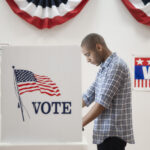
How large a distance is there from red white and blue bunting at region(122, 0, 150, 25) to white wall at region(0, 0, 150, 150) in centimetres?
6

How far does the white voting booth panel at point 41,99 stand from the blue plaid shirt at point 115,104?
390 millimetres

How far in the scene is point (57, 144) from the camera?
1.13m

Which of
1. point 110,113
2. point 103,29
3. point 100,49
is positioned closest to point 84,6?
point 103,29

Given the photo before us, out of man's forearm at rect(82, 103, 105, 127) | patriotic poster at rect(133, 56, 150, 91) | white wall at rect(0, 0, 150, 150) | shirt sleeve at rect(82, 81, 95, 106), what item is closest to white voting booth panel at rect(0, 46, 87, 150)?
man's forearm at rect(82, 103, 105, 127)

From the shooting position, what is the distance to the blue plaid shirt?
59.3 inches

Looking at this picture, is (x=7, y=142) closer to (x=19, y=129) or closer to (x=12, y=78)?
(x=19, y=129)

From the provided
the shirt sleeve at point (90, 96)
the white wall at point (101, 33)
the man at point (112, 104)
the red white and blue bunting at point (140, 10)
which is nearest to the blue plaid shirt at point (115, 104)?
the man at point (112, 104)

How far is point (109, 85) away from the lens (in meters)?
1.50

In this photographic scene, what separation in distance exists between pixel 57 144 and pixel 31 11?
78.4 inches

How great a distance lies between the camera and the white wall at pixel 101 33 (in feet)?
9.37

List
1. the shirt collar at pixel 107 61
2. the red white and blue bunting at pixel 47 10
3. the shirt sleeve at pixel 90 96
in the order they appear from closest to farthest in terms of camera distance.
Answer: the shirt collar at pixel 107 61 → the shirt sleeve at pixel 90 96 → the red white and blue bunting at pixel 47 10

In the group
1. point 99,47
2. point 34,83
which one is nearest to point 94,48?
point 99,47

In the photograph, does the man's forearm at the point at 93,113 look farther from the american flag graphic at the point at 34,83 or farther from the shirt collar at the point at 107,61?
the american flag graphic at the point at 34,83

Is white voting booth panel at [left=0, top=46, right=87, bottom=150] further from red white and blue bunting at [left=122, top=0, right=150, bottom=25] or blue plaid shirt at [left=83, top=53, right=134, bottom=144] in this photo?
red white and blue bunting at [left=122, top=0, right=150, bottom=25]
